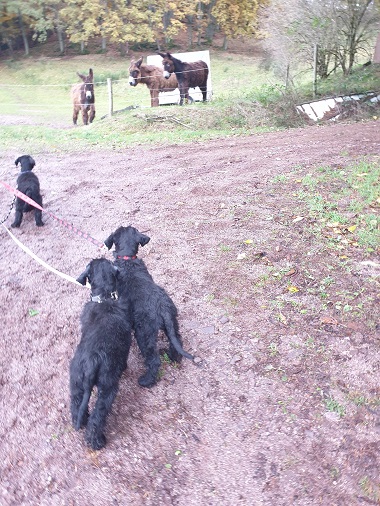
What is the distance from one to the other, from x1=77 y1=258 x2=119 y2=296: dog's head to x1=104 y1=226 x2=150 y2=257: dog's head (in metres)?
0.53

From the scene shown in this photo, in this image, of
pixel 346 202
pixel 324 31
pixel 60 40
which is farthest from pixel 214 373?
pixel 60 40

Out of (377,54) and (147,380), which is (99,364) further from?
(377,54)

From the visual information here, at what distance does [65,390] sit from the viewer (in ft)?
13.1

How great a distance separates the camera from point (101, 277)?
4191mm

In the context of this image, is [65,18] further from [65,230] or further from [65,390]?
[65,390]

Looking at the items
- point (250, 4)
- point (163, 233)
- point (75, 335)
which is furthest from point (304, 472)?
point (250, 4)

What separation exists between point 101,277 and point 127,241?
2.63 feet

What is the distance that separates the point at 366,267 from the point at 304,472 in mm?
2970

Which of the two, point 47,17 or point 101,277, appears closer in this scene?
point 101,277

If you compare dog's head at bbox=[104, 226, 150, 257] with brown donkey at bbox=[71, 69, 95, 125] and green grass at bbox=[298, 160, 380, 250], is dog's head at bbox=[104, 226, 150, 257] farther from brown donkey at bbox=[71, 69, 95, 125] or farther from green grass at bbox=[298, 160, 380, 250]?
brown donkey at bbox=[71, 69, 95, 125]

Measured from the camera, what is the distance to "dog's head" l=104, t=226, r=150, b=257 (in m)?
4.83

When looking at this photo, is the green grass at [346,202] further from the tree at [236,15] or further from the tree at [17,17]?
the tree at [17,17]

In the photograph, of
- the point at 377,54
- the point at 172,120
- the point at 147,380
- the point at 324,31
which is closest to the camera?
the point at 147,380

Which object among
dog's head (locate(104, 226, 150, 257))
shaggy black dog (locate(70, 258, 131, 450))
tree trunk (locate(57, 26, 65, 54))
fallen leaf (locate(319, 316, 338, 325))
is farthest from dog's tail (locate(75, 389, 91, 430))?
tree trunk (locate(57, 26, 65, 54))
